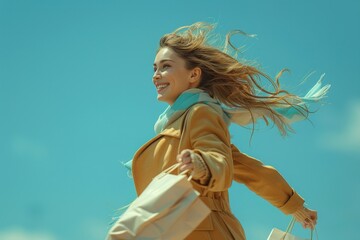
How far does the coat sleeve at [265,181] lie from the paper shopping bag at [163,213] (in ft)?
4.68

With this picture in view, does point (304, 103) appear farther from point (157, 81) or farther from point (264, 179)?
point (157, 81)

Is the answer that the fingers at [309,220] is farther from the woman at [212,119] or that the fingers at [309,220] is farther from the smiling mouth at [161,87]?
the smiling mouth at [161,87]

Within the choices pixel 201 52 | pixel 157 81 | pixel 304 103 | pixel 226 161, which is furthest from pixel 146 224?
pixel 304 103

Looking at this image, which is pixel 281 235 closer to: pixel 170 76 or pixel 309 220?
pixel 309 220

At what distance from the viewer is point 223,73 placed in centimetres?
488

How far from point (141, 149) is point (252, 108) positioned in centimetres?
93

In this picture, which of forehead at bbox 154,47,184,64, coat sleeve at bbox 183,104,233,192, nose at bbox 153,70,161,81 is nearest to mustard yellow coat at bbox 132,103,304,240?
coat sleeve at bbox 183,104,233,192

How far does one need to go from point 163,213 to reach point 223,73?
5.29 feet

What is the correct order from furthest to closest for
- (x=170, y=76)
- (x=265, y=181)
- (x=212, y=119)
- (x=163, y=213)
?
(x=265, y=181) < (x=170, y=76) < (x=212, y=119) < (x=163, y=213)

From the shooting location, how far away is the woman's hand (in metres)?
5.03

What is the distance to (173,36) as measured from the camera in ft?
Answer: 16.4

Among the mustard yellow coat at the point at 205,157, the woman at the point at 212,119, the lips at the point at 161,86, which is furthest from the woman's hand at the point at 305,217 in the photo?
the lips at the point at 161,86

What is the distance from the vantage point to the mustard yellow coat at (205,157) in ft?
13.0


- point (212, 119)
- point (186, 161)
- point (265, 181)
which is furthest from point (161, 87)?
point (186, 161)
